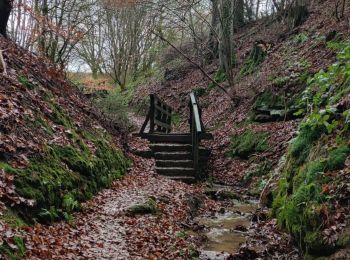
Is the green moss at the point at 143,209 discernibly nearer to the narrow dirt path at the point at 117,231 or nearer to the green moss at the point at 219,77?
the narrow dirt path at the point at 117,231

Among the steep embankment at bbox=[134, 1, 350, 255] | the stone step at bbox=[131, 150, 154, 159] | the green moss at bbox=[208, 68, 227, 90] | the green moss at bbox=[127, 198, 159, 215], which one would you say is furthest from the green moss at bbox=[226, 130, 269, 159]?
the green moss at bbox=[208, 68, 227, 90]

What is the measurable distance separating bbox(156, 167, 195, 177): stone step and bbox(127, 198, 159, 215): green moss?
328cm

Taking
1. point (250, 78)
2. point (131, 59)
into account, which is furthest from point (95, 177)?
point (131, 59)

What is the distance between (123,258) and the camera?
5113 millimetres

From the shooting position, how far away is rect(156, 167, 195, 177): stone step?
10.7 metres

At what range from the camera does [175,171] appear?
10812mm

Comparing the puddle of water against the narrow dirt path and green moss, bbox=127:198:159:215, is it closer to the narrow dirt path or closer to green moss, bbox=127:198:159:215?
the narrow dirt path

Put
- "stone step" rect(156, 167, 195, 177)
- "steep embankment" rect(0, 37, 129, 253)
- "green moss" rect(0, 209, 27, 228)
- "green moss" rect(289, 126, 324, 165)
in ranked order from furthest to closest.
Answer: "stone step" rect(156, 167, 195, 177)
"green moss" rect(289, 126, 324, 165)
"steep embankment" rect(0, 37, 129, 253)
"green moss" rect(0, 209, 27, 228)

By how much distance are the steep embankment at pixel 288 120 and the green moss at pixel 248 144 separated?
0.04 m

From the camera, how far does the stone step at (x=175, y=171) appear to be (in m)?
10.7

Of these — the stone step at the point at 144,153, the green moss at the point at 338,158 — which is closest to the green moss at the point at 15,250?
the green moss at the point at 338,158

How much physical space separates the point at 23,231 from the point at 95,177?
3.22 metres

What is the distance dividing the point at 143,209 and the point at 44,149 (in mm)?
A: 2075

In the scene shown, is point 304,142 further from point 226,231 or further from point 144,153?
point 144,153
